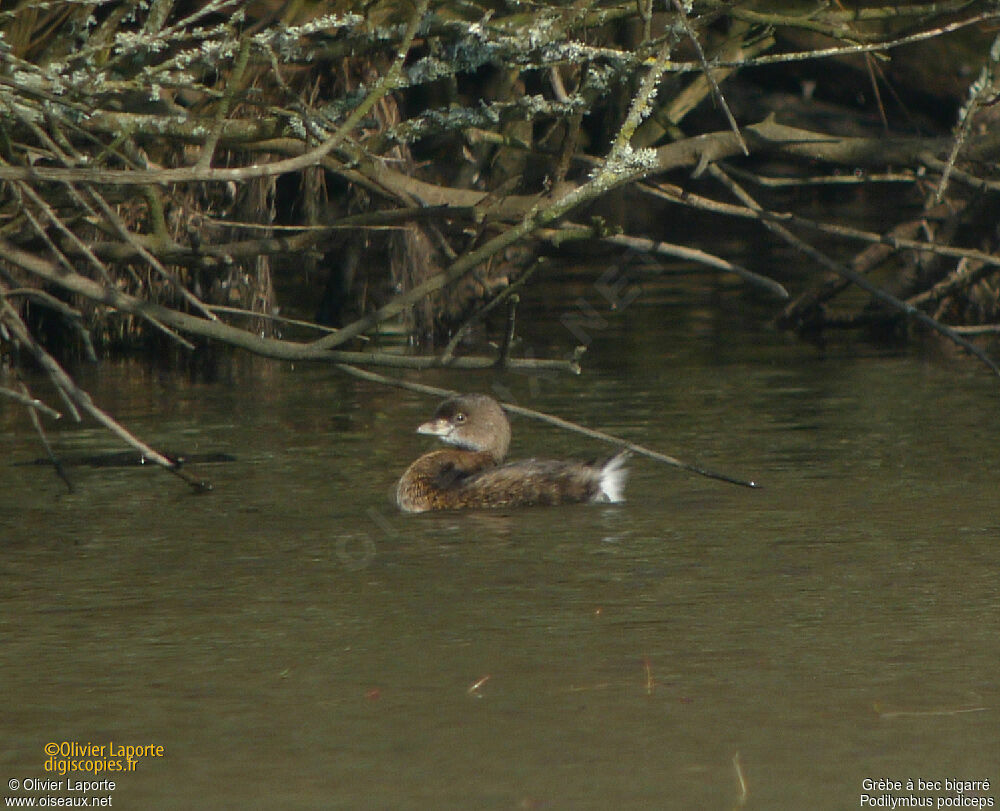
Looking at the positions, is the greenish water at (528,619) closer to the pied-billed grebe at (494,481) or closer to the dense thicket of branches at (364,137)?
the pied-billed grebe at (494,481)

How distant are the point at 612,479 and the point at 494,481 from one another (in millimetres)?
573

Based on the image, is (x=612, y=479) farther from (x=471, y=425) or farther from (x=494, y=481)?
(x=471, y=425)

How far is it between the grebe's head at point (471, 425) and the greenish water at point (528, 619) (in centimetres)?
38

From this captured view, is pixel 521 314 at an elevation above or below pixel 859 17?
below

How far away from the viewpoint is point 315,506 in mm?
9234

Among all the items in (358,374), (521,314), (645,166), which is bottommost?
(521,314)

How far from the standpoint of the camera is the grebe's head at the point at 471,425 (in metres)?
10.2

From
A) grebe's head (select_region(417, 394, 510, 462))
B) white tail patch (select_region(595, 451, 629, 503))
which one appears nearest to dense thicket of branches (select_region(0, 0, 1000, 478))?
grebe's head (select_region(417, 394, 510, 462))

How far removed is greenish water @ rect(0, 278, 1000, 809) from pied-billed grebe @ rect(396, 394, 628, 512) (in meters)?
0.16

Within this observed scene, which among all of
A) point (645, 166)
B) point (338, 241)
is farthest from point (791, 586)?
point (338, 241)

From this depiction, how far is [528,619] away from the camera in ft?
22.2

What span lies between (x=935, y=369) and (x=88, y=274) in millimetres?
5637

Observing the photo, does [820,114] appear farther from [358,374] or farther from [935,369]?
[358,374]

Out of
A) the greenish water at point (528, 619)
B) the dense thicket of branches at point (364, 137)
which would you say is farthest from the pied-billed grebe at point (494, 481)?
the dense thicket of branches at point (364, 137)
